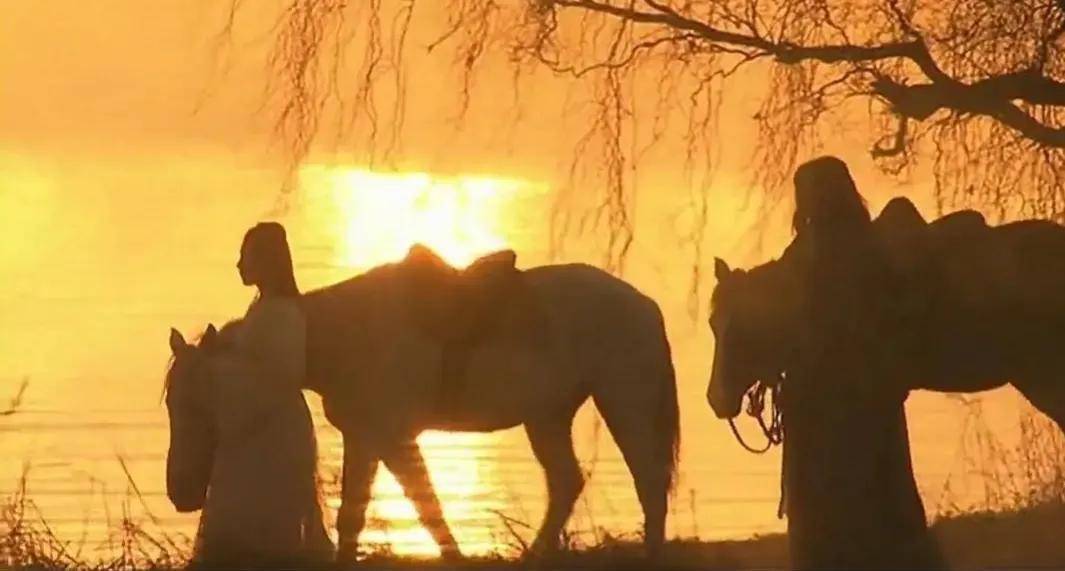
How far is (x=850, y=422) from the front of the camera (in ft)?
31.2

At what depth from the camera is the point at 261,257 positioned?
34.8ft

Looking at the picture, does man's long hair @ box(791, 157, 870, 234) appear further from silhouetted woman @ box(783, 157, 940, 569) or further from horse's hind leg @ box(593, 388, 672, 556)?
horse's hind leg @ box(593, 388, 672, 556)

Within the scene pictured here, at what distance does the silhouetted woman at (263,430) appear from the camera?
1049 cm

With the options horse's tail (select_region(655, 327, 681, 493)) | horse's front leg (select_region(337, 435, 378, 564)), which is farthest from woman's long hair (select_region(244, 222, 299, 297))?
horse's tail (select_region(655, 327, 681, 493))

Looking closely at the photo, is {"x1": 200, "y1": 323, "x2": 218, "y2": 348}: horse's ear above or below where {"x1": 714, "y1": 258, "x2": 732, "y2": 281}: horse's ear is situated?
below

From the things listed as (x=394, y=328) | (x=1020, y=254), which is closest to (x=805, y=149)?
(x=1020, y=254)

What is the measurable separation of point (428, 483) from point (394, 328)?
87 centimetres

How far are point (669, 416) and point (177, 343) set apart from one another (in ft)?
11.8

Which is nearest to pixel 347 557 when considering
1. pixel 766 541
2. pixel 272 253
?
pixel 272 253

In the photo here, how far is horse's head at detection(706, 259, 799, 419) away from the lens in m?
11.1

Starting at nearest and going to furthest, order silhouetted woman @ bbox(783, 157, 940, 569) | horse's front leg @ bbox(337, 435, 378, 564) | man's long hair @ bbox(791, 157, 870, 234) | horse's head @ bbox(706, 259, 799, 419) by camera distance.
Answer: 1. man's long hair @ bbox(791, 157, 870, 234)
2. silhouetted woman @ bbox(783, 157, 940, 569)
3. horse's head @ bbox(706, 259, 799, 419)
4. horse's front leg @ bbox(337, 435, 378, 564)

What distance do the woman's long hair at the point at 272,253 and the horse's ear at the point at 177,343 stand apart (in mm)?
476

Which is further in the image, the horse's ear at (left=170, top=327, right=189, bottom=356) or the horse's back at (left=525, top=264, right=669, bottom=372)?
the horse's back at (left=525, top=264, right=669, bottom=372)

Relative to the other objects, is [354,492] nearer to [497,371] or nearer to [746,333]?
[497,371]
